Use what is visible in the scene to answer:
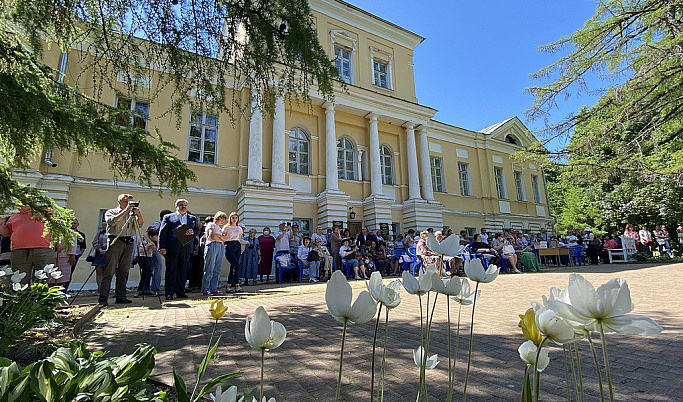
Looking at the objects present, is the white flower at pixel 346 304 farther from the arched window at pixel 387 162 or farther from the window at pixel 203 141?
the arched window at pixel 387 162

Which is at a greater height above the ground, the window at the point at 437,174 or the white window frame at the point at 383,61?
the white window frame at the point at 383,61

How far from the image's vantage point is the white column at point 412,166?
57.9 feet

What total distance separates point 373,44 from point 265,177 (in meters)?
10.8

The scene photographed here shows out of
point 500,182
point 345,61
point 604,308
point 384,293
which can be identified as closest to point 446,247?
point 384,293

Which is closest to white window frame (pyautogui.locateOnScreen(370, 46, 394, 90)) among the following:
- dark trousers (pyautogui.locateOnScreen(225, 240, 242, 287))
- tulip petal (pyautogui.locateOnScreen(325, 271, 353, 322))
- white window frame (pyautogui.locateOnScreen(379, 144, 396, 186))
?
white window frame (pyautogui.locateOnScreen(379, 144, 396, 186))

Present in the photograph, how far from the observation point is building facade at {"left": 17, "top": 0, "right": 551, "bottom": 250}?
12.1 meters

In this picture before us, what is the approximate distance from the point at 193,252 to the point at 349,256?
214 inches

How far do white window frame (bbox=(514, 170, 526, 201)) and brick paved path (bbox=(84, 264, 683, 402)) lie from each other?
21.6 meters

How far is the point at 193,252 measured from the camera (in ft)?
23.7

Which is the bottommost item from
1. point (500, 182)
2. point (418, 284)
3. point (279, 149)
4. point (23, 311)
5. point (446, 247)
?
point (23, 311)

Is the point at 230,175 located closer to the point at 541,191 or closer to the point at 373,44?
the point at 373,44

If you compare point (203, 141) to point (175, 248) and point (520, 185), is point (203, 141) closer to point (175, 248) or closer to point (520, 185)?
point (175, 248)

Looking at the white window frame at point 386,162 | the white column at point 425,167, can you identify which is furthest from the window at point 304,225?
the white column at point 425,167

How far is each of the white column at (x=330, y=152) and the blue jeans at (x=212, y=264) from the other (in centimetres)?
857
